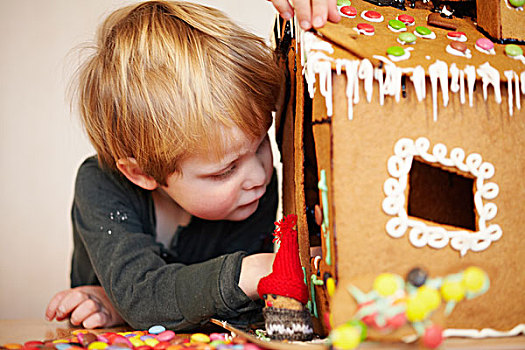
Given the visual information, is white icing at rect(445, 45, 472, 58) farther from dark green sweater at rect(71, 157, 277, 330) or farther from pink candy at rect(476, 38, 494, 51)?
dark green sweater at rect(71, 157, 277, 330)

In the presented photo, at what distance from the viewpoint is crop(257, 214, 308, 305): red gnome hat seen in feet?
2.39

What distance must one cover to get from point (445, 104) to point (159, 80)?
48 centimetres

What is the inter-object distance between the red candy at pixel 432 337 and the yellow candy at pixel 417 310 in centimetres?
1

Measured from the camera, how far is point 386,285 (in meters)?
0.57

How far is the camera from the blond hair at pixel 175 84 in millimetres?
921

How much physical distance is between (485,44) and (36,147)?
62.3 inches

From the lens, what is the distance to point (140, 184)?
1106mm

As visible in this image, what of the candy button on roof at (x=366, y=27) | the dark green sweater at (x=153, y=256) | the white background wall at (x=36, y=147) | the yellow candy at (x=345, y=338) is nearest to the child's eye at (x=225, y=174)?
the dark green sweater at (x=153, y=256)

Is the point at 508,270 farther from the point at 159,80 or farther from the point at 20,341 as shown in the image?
the point at 20,341

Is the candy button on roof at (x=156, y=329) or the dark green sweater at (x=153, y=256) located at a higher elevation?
the dark green sweater at (x=153, y=256)

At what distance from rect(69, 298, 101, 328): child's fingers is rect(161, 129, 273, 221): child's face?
0.28 m

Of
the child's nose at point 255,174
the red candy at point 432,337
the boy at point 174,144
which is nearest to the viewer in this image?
the red candy at point 432,337

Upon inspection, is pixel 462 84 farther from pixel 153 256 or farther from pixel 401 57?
pixel 153 256

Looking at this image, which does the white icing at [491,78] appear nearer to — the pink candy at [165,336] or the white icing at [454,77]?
the white icing at [454,77]
